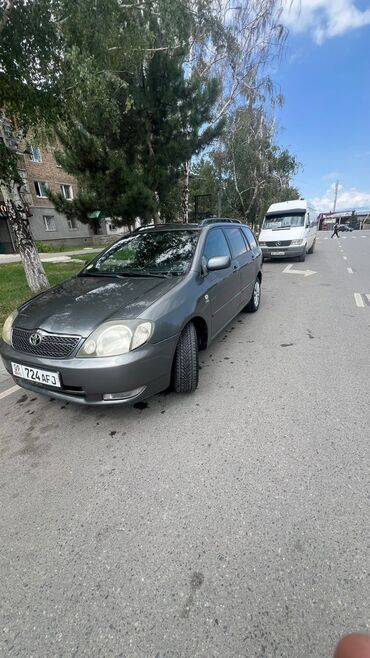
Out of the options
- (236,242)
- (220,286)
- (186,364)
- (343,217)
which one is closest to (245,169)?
(236,242)

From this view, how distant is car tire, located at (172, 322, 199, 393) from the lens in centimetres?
281

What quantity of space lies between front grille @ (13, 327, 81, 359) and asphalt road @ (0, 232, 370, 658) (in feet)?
2.30

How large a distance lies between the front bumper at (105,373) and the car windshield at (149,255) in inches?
41.1

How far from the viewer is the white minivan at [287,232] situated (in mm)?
11797

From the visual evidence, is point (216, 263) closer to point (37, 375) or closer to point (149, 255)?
point (149, 255)

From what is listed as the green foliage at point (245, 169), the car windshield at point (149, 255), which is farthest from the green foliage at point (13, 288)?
the green foliage at point (245, 169)

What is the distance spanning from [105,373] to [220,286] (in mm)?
1905

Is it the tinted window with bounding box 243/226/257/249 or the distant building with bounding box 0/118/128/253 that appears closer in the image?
the tinted window with bounding box 243/226/257/249

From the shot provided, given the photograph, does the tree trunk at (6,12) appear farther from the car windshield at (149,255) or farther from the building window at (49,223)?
the building window at (49,223)

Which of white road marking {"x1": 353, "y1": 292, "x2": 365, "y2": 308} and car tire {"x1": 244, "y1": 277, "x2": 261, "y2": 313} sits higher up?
car tire {"x1": 244, "y1": 277, "x2": 261, "y2": 313}

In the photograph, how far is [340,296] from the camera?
22.5ft

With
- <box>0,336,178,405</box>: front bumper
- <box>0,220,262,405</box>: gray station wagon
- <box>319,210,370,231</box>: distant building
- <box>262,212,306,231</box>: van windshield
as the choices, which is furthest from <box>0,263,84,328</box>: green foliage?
<box>319,210,370,231</box>: distant building

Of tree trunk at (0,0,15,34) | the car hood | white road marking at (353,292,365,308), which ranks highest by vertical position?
tree trunk at (0,0,15,34)

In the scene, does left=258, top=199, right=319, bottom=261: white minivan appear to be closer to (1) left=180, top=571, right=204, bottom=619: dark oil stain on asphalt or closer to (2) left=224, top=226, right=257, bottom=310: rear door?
(2) left=224, top=226, right=257, bottom=310: rear door
